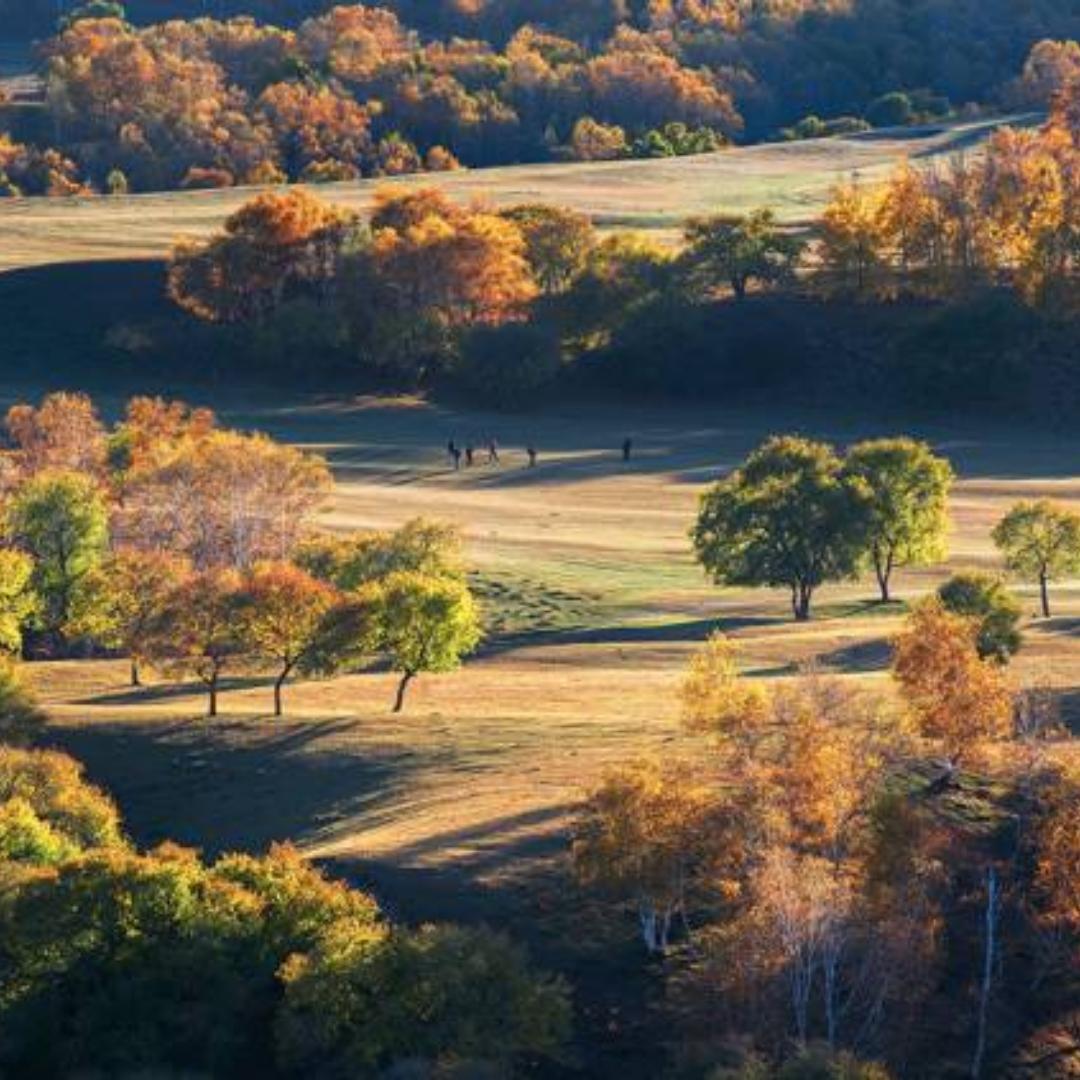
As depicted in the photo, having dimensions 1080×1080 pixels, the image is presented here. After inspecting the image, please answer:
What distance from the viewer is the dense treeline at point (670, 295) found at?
141875 millimetres

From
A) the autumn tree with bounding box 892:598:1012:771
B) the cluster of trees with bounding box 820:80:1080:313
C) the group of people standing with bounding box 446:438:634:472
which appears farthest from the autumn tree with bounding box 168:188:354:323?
the autumn tree with bounding box 892:598:1012:771

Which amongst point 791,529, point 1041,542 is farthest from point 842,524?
point 1041,542

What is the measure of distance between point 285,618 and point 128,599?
8.77 m

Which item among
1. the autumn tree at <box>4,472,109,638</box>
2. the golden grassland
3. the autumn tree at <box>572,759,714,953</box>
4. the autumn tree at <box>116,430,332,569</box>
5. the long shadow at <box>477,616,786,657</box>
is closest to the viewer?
the autumn tree at <box>572,759,714,953</box>

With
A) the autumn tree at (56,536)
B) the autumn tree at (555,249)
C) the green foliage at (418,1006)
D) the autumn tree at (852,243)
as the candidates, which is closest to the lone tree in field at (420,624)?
the autumn tree at (56,536)

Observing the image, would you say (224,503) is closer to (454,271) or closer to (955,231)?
(454,271)

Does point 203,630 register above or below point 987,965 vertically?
above

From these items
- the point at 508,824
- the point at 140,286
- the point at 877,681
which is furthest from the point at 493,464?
the point at 508,824

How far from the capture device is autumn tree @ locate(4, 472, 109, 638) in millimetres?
91062

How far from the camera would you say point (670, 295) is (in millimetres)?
148625

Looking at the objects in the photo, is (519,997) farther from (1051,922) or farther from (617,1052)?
(1051,922)

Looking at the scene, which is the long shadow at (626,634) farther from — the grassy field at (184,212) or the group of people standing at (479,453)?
the grassy field at (184,212)

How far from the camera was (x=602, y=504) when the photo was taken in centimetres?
11300

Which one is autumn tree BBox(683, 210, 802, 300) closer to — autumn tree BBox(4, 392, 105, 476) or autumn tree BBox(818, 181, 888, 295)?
autumn tree BBox(818, 181, 888, 295)
